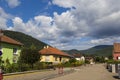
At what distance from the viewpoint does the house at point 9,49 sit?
4941 cm

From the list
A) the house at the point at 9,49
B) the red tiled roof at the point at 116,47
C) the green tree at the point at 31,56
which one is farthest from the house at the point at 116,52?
the green tree at the point at 31,56

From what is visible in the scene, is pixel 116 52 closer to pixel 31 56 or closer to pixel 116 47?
pixel 116 47

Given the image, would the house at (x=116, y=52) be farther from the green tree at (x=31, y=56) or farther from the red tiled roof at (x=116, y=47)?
the green tree at (x=31, y=56)

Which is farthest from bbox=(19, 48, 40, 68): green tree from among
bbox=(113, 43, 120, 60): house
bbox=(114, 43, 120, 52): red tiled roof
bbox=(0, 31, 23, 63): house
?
bbox=(114, 43, 120, 52): red tiled roof

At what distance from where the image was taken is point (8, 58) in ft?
168

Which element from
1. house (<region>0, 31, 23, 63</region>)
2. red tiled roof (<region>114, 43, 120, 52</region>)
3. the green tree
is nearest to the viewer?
house (<region>0, 31, 23, 63</region>)

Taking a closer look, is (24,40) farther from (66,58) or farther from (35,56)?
(35,56)

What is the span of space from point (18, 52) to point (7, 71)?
70.7 feet

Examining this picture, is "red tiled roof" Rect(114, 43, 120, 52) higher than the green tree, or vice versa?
"red tiled roof" Rect(114, 43, 120, 52)

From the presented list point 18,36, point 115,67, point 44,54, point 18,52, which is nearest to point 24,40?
point 18,36

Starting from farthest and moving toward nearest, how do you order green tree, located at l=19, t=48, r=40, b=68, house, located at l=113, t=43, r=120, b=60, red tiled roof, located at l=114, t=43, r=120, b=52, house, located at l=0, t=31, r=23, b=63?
red tiled roof, located at l=114, t=43, r=120, b=52
house, located at l=113, t=43, r=120, b=60
green tree, located at l=19, t=48, r=40, b=68
house, located at l=0, t=31, r=23, b=63

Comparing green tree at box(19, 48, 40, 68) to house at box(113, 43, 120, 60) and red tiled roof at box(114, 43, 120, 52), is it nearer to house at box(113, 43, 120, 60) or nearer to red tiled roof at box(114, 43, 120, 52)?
house at box(113, 43, 120, 60)

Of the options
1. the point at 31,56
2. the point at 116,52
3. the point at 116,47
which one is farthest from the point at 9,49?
the point at 116,47

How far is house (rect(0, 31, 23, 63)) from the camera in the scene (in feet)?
162
